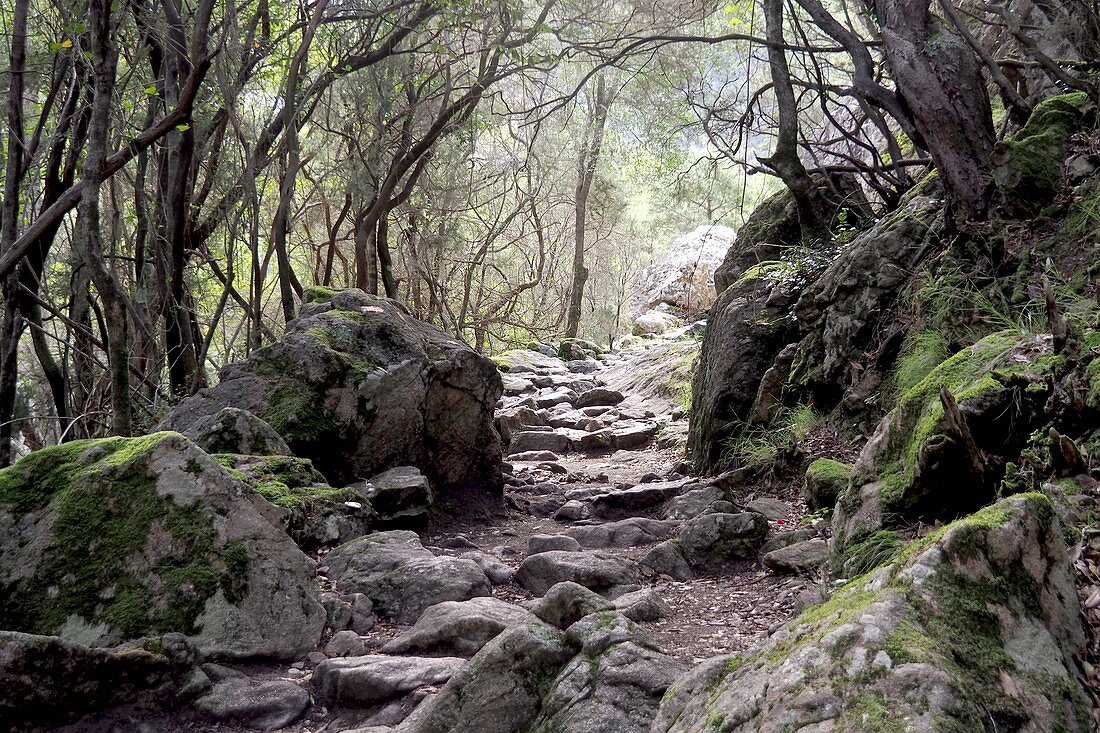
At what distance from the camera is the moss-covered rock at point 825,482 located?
4.80 metres

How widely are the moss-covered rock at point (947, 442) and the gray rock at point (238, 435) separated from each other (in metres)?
3.53

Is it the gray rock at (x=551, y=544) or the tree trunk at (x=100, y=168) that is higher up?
the tree trunk at (x=100, y=168)

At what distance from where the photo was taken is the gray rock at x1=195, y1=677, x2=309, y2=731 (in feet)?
9.05

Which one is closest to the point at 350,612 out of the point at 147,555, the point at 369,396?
the point at 147,555

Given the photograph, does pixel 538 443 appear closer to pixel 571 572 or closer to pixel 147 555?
pixel 571 572

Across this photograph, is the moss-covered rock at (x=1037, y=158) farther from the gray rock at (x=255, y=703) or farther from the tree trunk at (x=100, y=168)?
the tree trunk at (x=100, y=168)

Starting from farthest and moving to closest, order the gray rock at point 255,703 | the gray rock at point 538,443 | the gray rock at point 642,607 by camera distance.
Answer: the gray rock at point 538,443
the gray rock at point 642,607
the gray rock at point 255,703

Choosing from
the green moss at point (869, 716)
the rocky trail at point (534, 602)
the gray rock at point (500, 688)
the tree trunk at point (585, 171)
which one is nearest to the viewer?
the green moss at point (869, 716)

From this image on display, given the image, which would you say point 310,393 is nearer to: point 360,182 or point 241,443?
point 241,443

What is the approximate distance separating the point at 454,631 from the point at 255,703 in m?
0.83

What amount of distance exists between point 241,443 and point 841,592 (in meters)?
4.00

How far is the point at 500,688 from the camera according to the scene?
2.51 meters

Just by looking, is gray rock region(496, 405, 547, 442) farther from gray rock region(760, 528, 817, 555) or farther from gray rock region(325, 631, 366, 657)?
gray rock region(325, 631, 366, 657)

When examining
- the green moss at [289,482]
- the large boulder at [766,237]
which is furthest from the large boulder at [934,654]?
the large boulder at [766,237]
